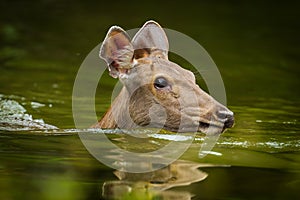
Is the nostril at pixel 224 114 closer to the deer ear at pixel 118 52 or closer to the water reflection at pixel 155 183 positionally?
the water reflection at pixel 155 183

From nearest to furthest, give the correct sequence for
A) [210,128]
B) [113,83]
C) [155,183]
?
1. [155,183]
2. [210,128]
3. [113,83]

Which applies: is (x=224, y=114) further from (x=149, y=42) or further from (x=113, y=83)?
(x=113, y=83)

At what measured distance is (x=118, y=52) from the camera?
8.00m

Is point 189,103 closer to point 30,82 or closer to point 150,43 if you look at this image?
point 150,43

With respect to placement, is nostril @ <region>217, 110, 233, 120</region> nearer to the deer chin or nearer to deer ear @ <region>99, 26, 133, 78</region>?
the deer chin


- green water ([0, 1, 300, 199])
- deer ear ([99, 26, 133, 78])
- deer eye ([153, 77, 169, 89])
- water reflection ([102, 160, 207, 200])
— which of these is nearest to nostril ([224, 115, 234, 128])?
green water ([0, 1, 300, 199])

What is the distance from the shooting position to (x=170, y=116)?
7.61 m

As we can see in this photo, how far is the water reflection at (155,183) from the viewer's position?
5.38 meters

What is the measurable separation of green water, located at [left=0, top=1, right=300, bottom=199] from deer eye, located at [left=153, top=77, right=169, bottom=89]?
531mm

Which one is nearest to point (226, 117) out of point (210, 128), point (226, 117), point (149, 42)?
point (226, 117)

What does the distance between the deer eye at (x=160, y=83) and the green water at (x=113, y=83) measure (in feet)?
1.74

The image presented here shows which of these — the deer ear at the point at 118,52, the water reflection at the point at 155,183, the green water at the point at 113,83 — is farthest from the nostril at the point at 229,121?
the deer ear at the point at 118,52

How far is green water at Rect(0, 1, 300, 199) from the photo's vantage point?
233 inches

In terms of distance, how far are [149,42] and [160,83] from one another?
0.73 meters
